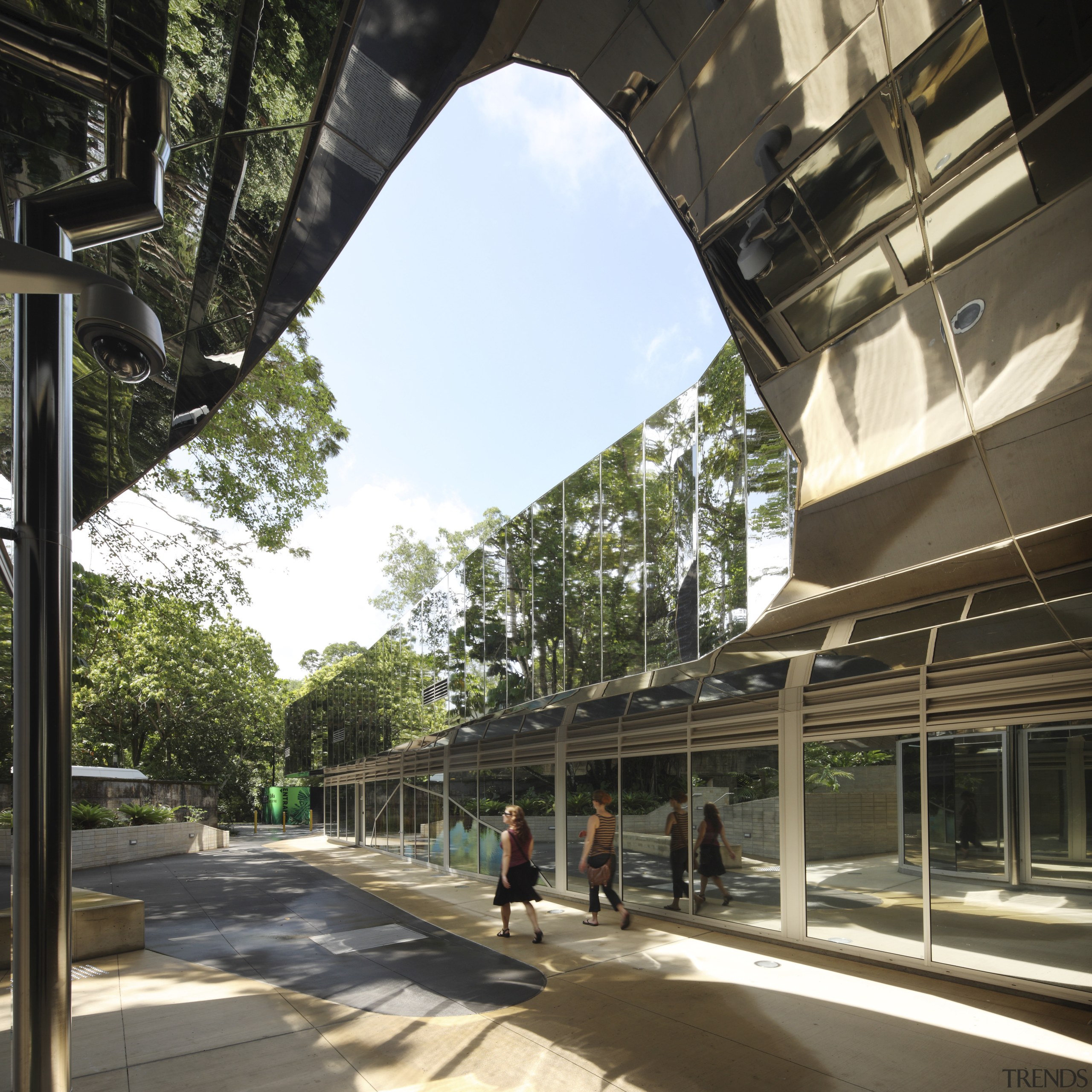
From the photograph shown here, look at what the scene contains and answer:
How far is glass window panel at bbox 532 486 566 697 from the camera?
12797mm

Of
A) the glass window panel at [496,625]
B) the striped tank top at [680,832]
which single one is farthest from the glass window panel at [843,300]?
the glass window panel at [496,625]

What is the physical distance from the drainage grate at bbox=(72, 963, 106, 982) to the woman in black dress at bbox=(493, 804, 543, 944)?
423 centimetres

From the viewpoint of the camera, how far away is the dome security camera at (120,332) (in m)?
2.25

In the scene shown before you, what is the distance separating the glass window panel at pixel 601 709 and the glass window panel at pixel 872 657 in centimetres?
352

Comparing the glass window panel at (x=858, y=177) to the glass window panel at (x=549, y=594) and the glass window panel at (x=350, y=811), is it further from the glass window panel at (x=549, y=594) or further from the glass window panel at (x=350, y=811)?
the glass window panel at (x=350, y=811)

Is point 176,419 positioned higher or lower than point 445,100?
lower

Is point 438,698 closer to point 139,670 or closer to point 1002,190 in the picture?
A: point 1002,190

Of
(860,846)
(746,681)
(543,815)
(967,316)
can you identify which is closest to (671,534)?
(746,681)

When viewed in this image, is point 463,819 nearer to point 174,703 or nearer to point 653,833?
point 653,833

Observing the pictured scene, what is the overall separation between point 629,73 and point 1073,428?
8.89 feet

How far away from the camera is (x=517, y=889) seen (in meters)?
8.72

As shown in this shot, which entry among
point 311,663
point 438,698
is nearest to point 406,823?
point 438,698

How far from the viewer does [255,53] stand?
3.28 meters

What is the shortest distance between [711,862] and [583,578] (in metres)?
4.73
